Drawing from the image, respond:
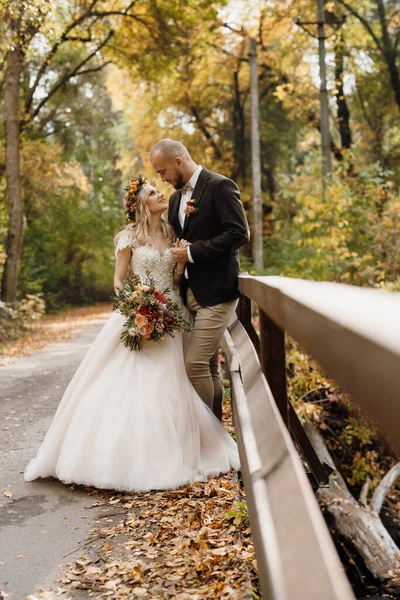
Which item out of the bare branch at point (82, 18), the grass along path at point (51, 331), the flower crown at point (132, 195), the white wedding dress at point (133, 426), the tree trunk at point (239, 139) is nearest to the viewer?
the white wedding dress at point (133, 426)

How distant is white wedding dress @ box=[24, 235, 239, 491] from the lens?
4.33m

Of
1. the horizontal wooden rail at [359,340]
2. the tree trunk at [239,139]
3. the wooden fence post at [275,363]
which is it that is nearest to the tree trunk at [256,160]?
the tree trunk at [239,139]

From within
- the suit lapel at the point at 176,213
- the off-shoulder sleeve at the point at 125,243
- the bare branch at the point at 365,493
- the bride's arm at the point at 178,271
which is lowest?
the bare branch at the point at 365,493

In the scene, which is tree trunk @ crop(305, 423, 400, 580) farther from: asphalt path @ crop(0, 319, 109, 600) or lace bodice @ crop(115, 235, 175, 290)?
lace bodice @ crop(115, 235, 175, 290)

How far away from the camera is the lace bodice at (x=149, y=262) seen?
202 inches

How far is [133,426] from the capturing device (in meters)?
4.43

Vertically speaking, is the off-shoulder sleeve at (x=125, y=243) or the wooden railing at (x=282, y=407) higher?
the off-shoulder sleeve at (x=125, y=243)

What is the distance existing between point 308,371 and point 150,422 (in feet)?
17.3

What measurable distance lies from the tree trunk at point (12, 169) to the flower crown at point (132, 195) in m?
12.2

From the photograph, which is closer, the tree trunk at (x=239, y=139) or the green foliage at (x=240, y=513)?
the green foliage at (x=240, y=513)

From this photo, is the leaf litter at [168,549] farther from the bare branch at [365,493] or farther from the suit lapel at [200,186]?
the bare branch at [365,493]

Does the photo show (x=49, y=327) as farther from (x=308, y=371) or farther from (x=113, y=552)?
(x=113, y=552)

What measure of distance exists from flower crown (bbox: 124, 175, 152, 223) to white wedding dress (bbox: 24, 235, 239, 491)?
276mm

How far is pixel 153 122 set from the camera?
28672 millimetres
